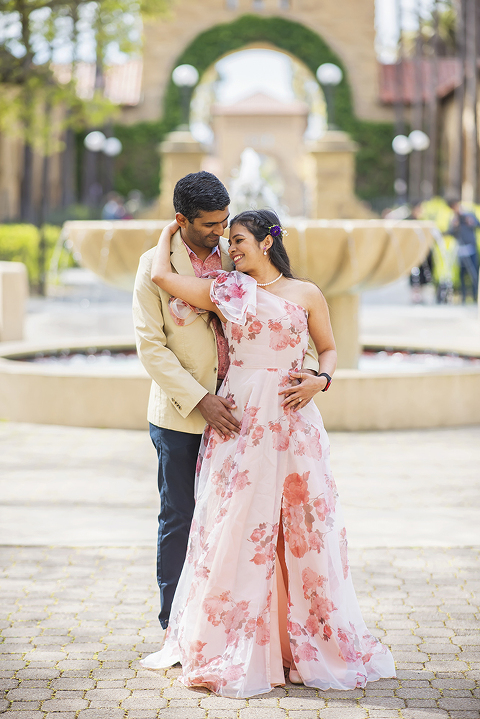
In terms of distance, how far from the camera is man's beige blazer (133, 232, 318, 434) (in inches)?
125

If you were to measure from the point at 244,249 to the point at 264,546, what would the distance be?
966 mm

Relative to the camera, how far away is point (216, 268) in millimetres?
3318

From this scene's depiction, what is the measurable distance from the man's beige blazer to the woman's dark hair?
251 mm

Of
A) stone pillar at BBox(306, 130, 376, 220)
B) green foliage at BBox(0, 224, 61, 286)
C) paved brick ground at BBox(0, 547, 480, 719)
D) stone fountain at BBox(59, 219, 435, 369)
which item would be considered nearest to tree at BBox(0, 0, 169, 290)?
green foliage at BBox(0, 224, 61, 286)

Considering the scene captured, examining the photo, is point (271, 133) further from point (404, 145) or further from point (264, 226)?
point (264, 226)

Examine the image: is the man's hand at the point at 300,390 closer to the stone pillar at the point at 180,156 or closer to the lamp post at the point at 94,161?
the stone pillar at the point at 180,156

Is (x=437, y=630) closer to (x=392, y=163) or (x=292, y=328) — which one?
(x=292, y=328)

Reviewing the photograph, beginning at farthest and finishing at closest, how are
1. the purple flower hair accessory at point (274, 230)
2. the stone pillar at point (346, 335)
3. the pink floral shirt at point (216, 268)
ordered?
the stone pillar at point (346, 335) < the pink floral shirt at point (216, 268) < the purple flower hair accessory at point (274, 230)

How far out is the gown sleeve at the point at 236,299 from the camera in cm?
310

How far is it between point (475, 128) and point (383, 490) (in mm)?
18681

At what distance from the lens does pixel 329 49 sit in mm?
36312

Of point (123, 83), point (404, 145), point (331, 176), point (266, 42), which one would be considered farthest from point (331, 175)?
point (123, 83)

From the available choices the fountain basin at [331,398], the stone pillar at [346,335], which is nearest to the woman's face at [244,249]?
the fountain basin at [331,398]

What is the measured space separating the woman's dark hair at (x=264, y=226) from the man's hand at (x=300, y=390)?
37cm
